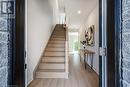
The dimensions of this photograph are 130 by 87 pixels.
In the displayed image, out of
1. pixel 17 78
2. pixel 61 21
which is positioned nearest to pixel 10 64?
pixel 17 78

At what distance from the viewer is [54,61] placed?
5.64 metres

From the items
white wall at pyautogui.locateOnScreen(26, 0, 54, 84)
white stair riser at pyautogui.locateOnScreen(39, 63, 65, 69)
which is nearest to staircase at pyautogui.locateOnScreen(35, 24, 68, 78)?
white stair riser at pyautogui.locateOnScreen(39, 63, 65, 69)

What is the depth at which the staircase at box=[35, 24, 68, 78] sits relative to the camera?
4801 millimetres

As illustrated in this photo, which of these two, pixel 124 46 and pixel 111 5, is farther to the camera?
pixel 111 5

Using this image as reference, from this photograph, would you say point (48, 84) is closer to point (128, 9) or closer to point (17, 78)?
point (17, 78)

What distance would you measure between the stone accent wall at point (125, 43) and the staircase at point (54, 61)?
11.8 feet

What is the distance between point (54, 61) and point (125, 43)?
4511 millimetres

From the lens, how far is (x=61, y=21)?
1304 centimetres

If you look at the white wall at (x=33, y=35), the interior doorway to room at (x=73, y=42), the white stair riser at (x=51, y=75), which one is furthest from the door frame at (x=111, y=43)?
the interior doorway to room at (x=73, y=42)

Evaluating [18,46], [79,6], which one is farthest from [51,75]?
[18,46]

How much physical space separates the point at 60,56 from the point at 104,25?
4.31 metres

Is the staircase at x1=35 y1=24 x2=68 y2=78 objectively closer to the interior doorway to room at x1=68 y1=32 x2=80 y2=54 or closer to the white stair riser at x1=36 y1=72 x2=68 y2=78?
the white stair riser at x1=36 y1=72 x2=68 y2=78

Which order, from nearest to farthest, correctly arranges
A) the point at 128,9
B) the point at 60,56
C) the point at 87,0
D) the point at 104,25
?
the point at 128,9, the point at 104,25, the point at 87,0, the point at 60,56

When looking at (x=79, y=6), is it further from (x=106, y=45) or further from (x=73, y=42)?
(x=73, y=42)
